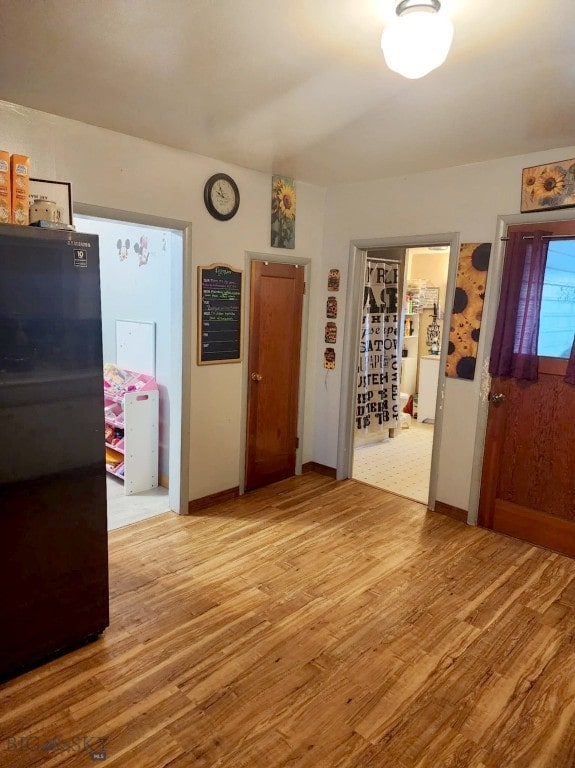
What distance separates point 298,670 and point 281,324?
2571mm

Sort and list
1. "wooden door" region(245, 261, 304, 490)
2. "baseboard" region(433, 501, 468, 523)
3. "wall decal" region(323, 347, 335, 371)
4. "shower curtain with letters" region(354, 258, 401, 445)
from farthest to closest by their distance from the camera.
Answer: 1. "shower curtain with letters" region(354, 258, 401, 445)
2. "wall decal" region(323, 347, 335, 371)
3. "wooden door" region(245, 261, 304, 490)
4. "baseboard" region(433, 501, 468, 523)

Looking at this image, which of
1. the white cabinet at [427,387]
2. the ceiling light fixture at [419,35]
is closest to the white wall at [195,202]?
the ceiling light fixture at [419,35]

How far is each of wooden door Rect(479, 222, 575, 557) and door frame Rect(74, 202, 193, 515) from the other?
6.86 ft

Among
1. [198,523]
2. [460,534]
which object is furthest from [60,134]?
[460,534]

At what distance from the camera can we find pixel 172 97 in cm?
230

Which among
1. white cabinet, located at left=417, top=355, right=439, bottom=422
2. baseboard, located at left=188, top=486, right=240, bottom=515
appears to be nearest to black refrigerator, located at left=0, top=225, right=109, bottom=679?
baseboard, located at left=188, top=486, right=240, bottom=515

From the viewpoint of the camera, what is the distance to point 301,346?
4.22 metres

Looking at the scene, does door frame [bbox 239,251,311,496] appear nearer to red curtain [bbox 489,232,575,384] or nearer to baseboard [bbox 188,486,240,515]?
baseboard [bbox 188,486,240,515]

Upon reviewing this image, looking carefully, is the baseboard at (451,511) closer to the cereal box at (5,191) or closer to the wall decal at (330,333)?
the wall decal at (330,333)

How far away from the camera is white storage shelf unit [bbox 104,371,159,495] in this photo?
3742 mm

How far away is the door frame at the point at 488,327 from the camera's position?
306 cm

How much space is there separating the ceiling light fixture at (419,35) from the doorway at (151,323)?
6.24 ft

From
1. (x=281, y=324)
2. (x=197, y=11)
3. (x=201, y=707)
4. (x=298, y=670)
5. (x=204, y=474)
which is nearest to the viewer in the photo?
(x=197, y=11)

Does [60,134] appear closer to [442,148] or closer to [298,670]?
[442,148]
